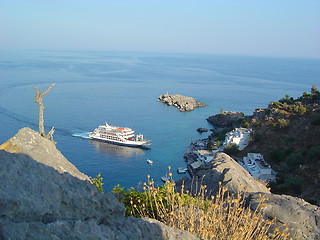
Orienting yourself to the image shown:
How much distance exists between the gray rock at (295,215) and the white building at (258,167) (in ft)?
51.5

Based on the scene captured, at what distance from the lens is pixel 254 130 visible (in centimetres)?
3194

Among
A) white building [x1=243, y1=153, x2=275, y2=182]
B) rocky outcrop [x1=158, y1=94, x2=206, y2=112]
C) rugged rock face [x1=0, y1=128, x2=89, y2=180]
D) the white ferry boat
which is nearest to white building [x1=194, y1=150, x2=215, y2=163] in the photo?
white building [x1=243, y1=153, x2=275, y2=182]

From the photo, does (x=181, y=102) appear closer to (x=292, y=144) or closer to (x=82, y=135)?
(x=82, y=135)

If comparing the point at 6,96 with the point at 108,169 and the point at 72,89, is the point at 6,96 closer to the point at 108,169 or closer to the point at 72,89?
the point at 72,89

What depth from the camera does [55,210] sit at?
3.03 metres

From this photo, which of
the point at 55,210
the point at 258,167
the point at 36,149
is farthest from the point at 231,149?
the point at 55,210

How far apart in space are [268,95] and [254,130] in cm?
4581

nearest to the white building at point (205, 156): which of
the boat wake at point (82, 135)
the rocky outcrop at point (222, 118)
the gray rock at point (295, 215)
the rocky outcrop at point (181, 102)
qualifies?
the boat wake at point (82, 135)

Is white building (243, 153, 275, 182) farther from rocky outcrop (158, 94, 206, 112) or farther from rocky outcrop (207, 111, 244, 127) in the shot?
rocky outcrop (158, 94, 206, 112)

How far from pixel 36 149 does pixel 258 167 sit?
21946 millimetres

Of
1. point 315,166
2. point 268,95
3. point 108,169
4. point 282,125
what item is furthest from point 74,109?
point 268,95

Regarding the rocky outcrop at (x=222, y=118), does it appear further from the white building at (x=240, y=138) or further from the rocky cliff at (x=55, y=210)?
the rocky cliff at (x=55, y=210)

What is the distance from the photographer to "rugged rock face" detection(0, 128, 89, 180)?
4039 millimetres

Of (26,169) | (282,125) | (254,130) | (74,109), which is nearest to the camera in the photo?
(26,169)
